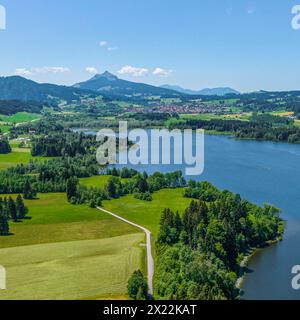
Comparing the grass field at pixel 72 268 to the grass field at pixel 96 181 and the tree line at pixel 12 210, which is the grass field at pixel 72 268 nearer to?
the tree line at pixel 12 210

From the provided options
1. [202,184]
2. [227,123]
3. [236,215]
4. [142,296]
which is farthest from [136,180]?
[227,123]

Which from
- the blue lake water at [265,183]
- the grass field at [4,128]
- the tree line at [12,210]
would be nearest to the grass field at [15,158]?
the blue lake water at [265,183]

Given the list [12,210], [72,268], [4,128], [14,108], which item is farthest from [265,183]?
[14,108]

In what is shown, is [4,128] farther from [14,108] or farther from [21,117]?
[14,108]
